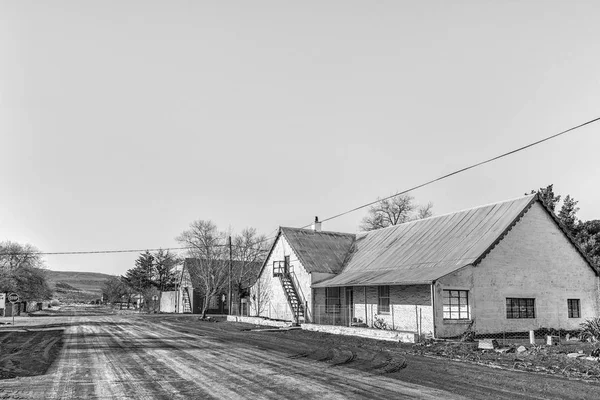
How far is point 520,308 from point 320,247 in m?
16.3

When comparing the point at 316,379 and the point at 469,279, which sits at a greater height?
the point at 469,279

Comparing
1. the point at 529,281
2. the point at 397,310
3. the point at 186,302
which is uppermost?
the point at 529,281

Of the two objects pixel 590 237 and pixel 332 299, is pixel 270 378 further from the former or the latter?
pixel 590 237

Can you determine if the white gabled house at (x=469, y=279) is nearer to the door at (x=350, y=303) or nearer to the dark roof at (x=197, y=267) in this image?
the door at (x=350, y=303)

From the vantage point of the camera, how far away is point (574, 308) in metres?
28.2

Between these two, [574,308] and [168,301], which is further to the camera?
[168,301]

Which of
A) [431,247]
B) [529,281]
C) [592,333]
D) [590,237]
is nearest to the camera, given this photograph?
[592,333]

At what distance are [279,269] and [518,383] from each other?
28758 millimetres

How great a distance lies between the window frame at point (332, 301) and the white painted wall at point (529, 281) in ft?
38.1

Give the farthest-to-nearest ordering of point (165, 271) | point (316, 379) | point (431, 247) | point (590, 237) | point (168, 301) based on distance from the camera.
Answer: point (165, 271) → point (168, 301) → point (590, 237) → point (431, 247) → point (316, 379)

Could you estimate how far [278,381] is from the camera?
11797 mm

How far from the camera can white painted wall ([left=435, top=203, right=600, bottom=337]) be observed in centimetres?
2480

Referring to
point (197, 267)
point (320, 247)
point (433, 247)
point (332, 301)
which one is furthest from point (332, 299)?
point (197, 267)

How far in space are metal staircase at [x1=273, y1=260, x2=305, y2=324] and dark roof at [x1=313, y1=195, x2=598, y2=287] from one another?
2.93 meters
